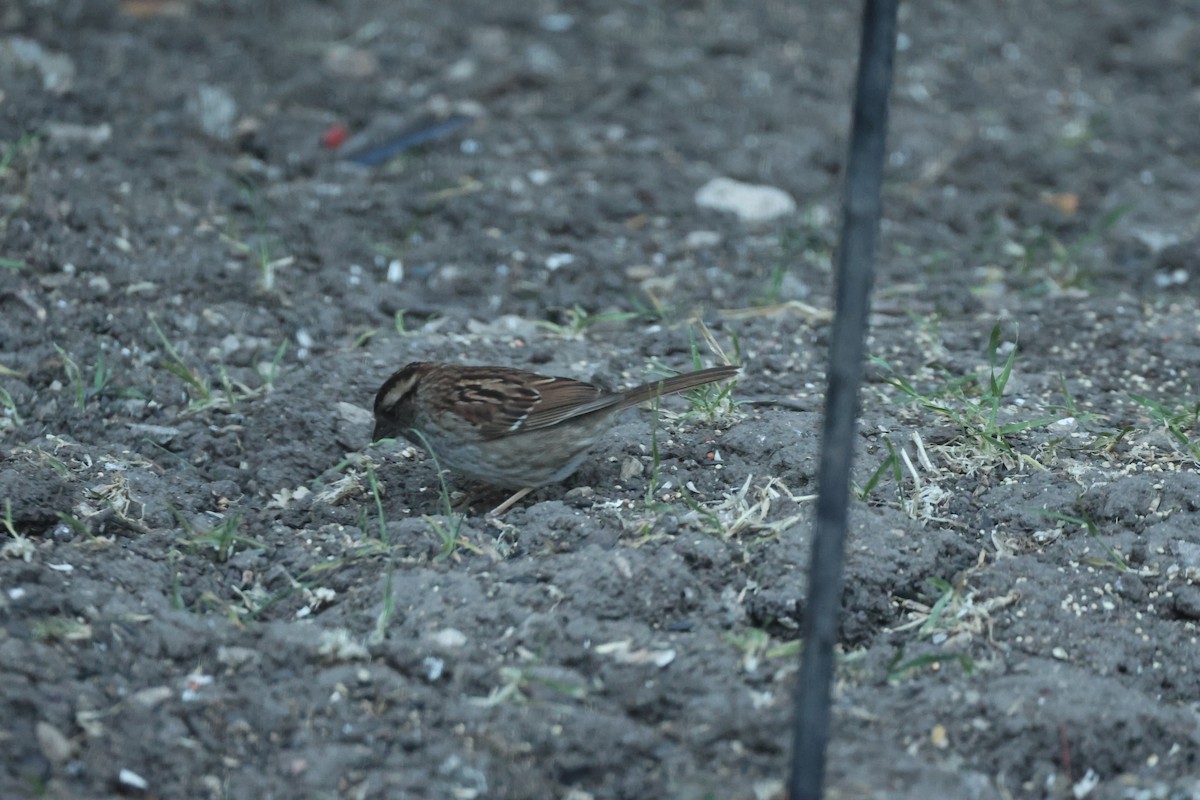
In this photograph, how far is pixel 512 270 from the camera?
590 centimetres

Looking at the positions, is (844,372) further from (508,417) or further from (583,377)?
(583,377)

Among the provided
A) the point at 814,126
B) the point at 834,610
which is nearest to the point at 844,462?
the point at 834,610

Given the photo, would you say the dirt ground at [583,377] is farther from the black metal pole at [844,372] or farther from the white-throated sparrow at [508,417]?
the black metal pole at [844,372]

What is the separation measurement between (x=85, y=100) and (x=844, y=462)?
17.6ft

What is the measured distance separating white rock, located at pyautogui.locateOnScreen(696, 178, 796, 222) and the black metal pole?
4.03 metres

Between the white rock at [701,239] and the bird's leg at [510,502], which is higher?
the white rock at [701,239]

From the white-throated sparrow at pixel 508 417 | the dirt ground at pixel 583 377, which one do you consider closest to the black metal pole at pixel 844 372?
the dirt ground at pixel 583 377

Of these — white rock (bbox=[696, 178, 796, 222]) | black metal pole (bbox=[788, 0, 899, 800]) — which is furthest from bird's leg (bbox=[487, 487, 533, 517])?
white rock (bbox=[696, 178, 796, 222])

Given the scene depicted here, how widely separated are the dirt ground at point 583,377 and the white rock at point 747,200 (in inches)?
3.5

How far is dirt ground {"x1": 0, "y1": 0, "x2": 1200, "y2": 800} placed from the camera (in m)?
3.14

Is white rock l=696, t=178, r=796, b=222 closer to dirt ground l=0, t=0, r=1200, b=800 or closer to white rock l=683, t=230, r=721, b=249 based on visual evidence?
dirt ground l=0, t=0, r=1200, b=800

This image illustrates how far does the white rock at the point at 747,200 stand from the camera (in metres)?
6.58

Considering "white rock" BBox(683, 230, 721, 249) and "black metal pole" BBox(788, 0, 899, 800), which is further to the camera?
"white rock" BBox(683, 230, 721, 249)

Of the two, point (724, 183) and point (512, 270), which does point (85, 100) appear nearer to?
point (512, 270)
